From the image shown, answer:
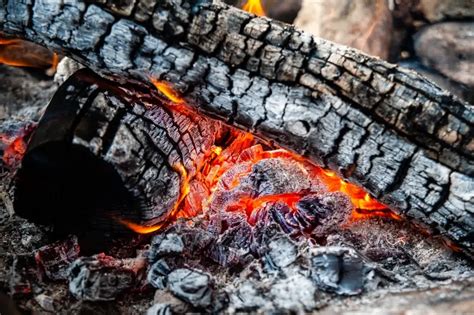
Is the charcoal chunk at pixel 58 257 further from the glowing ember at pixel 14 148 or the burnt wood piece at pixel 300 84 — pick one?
the burnt wood piece at pixel 300 84

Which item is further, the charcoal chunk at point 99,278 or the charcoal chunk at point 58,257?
the charcoal chunk at point 58,257

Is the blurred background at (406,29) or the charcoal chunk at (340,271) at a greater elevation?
the blurred background at (406,29)

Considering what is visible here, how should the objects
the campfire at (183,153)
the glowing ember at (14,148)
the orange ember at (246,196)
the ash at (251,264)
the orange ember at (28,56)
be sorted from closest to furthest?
the ash at (251,264)
the campfire at (183,153)
the orange ember at (246,196)
the glowing ember at (14,148)
the orange ember at (28,56)

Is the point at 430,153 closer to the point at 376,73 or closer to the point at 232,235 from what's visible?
the point at 376,73

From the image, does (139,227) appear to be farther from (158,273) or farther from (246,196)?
(246,196)

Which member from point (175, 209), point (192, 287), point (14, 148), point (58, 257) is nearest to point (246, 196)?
point (175, 209)

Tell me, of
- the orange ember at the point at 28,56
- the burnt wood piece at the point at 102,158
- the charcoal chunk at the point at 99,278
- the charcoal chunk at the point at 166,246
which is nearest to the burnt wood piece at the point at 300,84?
the burnt wood piece at the point at 102,158

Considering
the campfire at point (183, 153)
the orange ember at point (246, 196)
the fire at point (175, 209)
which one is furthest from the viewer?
the orange ember at point (246, 196)
